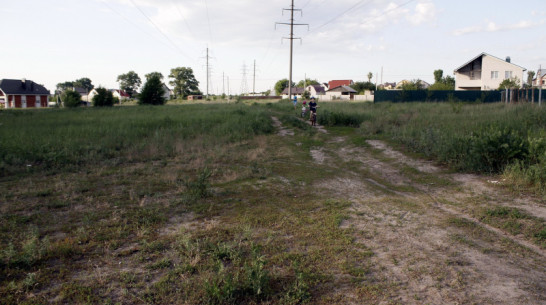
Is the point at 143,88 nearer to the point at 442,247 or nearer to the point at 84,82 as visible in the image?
the point at 442,247

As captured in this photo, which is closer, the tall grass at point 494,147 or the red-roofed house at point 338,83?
the tall grass at point 494,147

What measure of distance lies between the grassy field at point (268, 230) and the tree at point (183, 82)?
10020cm

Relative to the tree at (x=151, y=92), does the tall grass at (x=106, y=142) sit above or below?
below

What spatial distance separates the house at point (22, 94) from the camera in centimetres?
6078

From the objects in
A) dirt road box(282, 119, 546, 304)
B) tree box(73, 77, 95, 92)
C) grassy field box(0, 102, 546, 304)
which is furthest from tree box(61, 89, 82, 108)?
tree box(73, 77, 95, 92)

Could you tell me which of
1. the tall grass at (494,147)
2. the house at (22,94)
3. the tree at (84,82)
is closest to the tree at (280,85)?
the house at (22,94)

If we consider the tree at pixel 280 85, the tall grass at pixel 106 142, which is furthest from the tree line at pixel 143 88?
the tall grass at pixel 106 142

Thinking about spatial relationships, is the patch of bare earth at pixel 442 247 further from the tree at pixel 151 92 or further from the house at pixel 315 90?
the house at pixel 315 90

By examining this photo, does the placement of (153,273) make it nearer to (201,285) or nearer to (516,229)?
(201,285)

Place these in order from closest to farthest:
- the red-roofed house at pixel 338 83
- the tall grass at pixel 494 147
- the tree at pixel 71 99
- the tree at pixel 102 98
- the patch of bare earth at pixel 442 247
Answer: the patch of bare earth at pixel 442 247 → the tall grass at pixel 494 147 → the tree at pixel 102 98 → the tree at pixel 71 99 → the red-roofed house at pixel 338 83

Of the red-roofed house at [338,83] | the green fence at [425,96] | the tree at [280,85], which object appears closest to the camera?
the green fence at [425,96]

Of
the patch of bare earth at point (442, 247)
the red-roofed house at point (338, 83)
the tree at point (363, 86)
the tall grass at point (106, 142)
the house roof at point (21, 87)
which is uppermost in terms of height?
the red-roofed house at point (338, 83)

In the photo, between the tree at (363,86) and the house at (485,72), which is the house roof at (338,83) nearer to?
the tree at (363,86)

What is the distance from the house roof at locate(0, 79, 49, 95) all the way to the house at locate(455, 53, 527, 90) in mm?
72452
